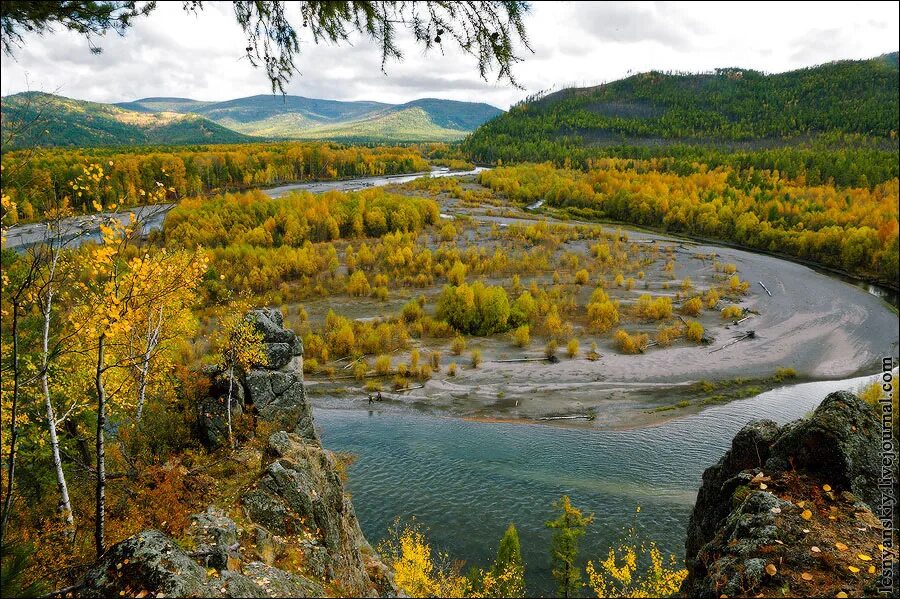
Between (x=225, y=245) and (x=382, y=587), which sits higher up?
(x=225, y=245)

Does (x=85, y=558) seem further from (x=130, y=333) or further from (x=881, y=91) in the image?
(x=881, y=91)

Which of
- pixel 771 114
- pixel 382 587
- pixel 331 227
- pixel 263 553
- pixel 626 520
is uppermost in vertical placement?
pixel 771 114

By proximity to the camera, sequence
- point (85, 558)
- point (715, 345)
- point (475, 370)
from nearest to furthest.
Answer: point (85, 558) → point (475, 370) → point (715, 345)

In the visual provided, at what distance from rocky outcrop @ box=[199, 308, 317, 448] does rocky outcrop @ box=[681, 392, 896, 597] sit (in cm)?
1998

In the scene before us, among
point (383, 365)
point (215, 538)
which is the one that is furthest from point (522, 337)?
point (215, 538)

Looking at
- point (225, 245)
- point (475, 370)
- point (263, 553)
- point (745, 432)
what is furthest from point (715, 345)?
point (225, 245)

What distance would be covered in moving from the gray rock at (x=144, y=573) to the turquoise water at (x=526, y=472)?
17436 millimetres

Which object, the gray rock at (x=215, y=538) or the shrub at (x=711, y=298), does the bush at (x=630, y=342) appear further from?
the gray rock at (x=215, y=538)

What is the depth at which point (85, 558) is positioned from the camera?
11953mm

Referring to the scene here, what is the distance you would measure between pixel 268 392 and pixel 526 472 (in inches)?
641

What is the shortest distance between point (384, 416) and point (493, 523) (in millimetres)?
13989

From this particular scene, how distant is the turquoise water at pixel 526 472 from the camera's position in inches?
981

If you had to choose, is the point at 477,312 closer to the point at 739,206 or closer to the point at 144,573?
the point at 144,573

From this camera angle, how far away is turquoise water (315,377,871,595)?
2491 cm
